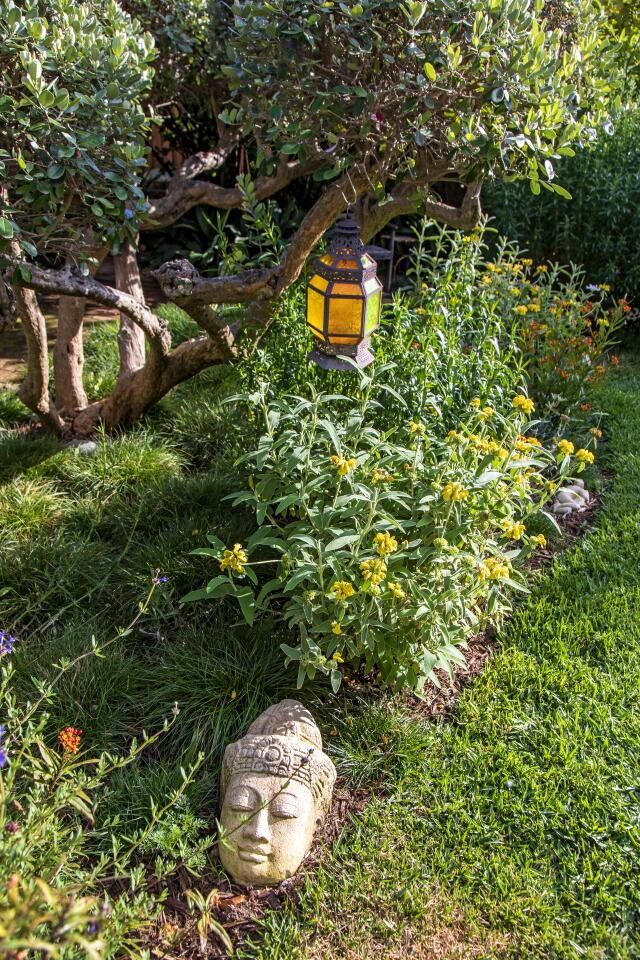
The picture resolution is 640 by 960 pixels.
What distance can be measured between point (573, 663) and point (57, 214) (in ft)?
9.73

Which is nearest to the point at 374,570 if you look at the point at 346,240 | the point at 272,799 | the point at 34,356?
the point at 272,799

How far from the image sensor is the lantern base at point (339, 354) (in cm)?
271

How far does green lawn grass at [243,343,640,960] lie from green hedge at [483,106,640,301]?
12.6ft

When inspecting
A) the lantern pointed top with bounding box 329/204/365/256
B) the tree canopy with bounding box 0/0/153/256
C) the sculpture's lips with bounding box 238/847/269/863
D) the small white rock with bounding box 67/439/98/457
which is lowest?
the sculpture's lips with bounding box 238/847/269/863

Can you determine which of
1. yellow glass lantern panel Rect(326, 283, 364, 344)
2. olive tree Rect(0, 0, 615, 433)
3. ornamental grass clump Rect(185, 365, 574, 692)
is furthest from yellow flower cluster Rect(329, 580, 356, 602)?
olive tree Rect(0, 0, 615, 433)

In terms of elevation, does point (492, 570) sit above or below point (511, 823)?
above

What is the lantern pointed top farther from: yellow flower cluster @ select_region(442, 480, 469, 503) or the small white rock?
the small white rock

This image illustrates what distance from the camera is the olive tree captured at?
280 centimetres

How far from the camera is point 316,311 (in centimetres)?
269

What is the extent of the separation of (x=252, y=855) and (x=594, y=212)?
554 cm

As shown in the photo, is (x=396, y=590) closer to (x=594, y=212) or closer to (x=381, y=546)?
(x=381, y=546)

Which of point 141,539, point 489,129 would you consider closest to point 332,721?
point 141,539

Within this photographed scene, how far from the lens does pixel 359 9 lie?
2.62 m

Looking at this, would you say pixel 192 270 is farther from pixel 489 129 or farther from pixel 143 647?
pixel 143 647
